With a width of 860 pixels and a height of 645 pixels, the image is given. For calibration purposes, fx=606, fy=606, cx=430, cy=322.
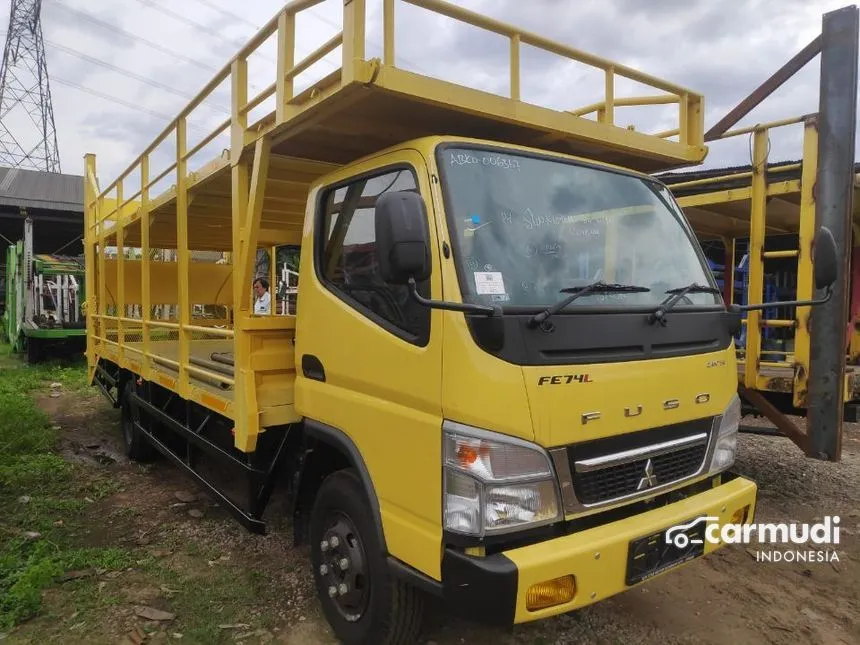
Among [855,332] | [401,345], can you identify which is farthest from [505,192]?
[855,332]

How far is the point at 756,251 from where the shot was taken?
435 cm

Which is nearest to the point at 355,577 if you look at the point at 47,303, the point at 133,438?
the point at 133,438

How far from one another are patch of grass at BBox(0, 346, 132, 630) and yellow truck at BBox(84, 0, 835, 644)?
1.01 meters

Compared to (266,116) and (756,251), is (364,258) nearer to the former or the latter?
(266,116)

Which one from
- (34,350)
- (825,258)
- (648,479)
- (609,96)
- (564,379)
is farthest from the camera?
(34,350)

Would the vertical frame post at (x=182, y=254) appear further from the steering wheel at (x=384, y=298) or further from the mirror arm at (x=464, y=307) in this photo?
the mirror arm at (x=464, y=307)

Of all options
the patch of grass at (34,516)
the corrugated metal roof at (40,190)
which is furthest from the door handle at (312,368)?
the corrugated metal roof at (40,190)

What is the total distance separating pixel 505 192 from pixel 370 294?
0.72 meters

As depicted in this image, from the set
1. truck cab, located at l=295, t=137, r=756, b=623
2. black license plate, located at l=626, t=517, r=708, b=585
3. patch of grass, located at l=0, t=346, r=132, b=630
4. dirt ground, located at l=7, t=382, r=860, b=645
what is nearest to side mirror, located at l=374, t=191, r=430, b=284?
truck cab, located at l=295, t=137, r=756, b=623

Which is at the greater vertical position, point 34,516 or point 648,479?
point 648,479

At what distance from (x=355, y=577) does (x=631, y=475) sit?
4.12 ft

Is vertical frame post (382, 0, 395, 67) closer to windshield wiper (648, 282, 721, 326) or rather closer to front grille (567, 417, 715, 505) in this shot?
windshield wiper (648, 282, 721, 326)

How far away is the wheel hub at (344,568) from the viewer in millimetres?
2625

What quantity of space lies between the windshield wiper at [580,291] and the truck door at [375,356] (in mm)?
362
